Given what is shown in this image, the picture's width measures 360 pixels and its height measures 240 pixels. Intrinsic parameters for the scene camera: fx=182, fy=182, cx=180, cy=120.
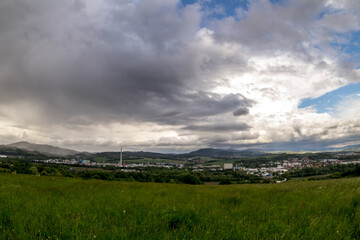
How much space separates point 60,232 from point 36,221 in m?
1.12

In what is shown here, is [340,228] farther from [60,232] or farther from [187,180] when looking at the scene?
[187,180]

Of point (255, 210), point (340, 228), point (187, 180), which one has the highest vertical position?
point (340, 228)

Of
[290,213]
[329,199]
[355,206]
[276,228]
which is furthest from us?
[329,199]

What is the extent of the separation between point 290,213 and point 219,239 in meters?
2.76

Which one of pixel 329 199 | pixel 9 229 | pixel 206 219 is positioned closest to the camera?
pixel 9 229

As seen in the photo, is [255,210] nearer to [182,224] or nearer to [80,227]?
[182,224]

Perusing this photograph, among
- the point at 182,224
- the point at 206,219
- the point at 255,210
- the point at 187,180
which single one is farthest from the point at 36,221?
the point at 187,180

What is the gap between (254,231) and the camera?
348 cm

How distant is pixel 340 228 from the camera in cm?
365

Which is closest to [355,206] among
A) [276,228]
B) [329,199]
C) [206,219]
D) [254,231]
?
[329,199]

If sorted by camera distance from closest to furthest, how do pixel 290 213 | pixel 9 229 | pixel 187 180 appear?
pixel 9 229
pixel 290 213
pixel 187 180

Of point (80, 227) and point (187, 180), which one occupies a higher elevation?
point (80, 227)

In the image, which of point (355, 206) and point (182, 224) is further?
point (355, 206)

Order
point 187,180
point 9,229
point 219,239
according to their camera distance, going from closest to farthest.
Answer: point 219,239
point 9,229
point 187,180
